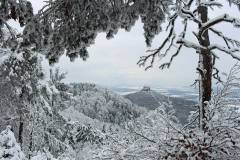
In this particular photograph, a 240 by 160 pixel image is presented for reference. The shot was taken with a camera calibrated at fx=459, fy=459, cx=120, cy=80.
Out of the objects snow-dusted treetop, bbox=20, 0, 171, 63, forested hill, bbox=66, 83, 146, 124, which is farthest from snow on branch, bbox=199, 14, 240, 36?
forested hill, bbox=66, 83, 146, 124

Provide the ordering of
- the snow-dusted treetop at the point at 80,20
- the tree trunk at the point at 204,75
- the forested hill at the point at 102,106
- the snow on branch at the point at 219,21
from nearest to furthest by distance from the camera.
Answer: the snow-dusted treetop at the point at 80,20 < the snow on branch at the point at 219,21 < the tree trunk at the point at 204,75 < the forested hill at the point at 102,106

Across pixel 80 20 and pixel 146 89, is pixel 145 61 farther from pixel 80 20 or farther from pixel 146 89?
pixel 80 20

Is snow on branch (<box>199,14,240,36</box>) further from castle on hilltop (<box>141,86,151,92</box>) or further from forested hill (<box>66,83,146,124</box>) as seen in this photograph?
forested hill (<box>66,83,146,124</box>)

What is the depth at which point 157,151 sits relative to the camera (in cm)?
746

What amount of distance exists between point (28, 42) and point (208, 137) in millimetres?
3179

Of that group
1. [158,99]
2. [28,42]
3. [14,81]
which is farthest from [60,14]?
[14,81]

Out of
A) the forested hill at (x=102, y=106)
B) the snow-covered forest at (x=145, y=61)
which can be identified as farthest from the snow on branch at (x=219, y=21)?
the forested hill at (x=102, y=106)

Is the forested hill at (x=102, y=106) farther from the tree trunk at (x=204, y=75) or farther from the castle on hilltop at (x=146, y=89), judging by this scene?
the castle on hilltop at (x=146, y=89)

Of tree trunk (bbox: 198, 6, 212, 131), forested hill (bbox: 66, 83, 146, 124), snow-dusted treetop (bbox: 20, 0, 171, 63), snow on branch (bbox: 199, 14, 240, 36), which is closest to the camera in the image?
snow-dusted treetop (bbox: 20, 0, 171, 63)

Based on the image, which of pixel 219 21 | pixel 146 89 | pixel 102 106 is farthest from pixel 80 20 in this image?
pixel 102 106

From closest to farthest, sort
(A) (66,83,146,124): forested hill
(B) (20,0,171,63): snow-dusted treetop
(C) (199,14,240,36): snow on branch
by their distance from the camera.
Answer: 1. (B) (20,0,171,63): snow-dusted treetop
2. (C) (199,14,240,36): snow on branch
3. (A) (66,83,146,124): forested hill

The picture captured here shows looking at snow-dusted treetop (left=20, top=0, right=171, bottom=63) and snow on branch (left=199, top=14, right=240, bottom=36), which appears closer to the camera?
snow-dusted treetop (left=20, top=0, right=171, bottom=63)

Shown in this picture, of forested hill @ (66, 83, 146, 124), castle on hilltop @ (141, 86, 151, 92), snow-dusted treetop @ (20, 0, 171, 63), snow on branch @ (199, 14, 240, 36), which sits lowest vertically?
forested hill @ (66, 83, 146, 124)

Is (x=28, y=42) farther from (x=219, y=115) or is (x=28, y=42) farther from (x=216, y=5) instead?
(x=216, y=5)
